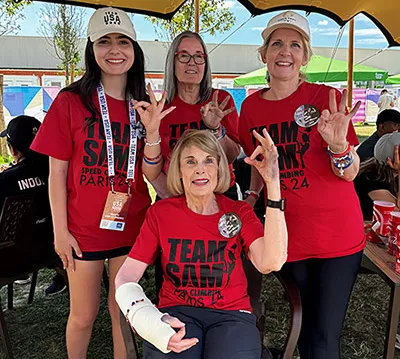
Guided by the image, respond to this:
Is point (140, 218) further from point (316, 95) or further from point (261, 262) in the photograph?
point (316, 95)

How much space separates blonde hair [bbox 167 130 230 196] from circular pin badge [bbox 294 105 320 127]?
14.2 inches

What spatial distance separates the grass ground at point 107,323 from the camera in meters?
2.68

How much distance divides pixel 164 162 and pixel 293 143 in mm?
630

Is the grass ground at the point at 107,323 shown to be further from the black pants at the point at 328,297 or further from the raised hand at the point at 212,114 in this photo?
the raised hand at the point at 212,114

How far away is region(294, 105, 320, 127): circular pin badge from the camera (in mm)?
1792

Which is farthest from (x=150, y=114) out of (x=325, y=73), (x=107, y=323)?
(x=325, y=73)

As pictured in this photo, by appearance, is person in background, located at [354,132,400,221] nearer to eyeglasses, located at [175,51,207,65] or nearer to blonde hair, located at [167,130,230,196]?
blonde hair, located at [167,130,230,196]

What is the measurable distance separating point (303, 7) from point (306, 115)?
10.9 ft

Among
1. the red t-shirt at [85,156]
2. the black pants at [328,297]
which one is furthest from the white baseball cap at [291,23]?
the black pants at [328,297]

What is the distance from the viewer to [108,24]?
1.86 m

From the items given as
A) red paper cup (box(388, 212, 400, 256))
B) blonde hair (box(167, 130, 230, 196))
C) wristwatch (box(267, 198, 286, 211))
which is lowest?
red paper cup (box(388, 212, 400, 256))

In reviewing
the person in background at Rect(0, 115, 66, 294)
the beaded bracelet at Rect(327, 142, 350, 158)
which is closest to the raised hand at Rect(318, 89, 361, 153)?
the beaded bracelet at Rect(327, 142, 350, 158)

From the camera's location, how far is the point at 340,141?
1650 millimetres

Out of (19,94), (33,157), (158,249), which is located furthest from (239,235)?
(19,94)
